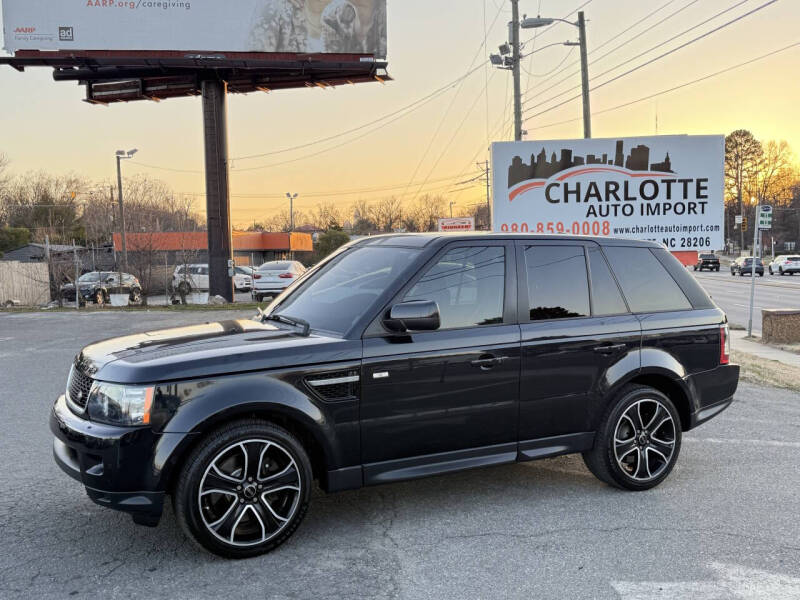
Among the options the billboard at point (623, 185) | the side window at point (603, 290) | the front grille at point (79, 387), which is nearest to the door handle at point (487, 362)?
the side window at point (603, 290)

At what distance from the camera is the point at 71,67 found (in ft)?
84.1

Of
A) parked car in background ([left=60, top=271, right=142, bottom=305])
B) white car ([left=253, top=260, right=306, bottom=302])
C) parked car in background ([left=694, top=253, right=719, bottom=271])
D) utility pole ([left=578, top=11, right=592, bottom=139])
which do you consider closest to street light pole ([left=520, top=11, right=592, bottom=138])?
utility pole ([left=578, top=11, right=592, bottom=139])

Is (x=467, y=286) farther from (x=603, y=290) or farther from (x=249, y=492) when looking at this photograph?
(x=249, y=492)

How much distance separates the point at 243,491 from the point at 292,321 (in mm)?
1210

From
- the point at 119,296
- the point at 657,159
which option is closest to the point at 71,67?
the point at 119,296

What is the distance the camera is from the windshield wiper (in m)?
4.18

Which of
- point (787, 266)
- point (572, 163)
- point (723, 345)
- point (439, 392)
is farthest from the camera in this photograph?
point (787, 266)

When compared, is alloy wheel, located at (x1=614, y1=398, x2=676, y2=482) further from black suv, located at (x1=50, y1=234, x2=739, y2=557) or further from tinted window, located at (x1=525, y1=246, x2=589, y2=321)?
tinted window, located at (x1=525, y1=246, x2=589, y2=321)

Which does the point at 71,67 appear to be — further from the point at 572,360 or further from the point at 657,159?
the point at 572,360

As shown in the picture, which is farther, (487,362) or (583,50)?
(583,50)

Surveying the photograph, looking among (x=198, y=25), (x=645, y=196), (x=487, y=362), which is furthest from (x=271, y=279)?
(x=487, y=362)

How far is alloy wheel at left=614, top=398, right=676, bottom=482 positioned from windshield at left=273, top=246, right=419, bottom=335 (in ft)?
6.58

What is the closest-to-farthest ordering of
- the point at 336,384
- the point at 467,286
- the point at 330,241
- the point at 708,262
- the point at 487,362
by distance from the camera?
the point at 336,384
the point at 487,362
the point at 467,286
the point at 330,241
the point at 708,262

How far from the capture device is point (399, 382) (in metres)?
4.01
